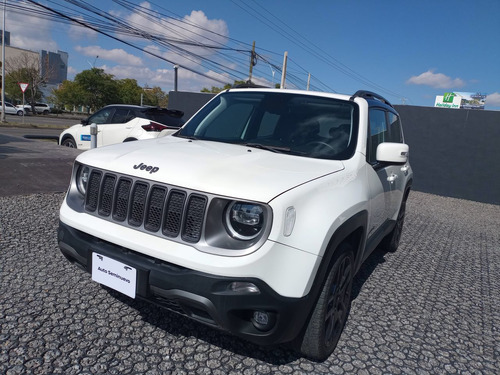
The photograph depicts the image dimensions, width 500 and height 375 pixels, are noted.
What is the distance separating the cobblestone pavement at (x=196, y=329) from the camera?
234 cm

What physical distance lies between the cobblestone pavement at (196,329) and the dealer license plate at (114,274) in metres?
0.47

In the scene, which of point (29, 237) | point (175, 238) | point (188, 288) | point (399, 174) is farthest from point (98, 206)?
point (399, 174)

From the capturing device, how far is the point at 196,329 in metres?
2.73

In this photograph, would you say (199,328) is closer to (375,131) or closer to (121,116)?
(375,131)

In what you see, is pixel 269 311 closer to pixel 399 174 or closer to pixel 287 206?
pixel 287 206

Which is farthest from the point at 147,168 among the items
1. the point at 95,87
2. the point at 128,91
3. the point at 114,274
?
the point at 128,91

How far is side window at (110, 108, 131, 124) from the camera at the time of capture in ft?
31.1

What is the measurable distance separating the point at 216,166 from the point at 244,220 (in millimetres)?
429

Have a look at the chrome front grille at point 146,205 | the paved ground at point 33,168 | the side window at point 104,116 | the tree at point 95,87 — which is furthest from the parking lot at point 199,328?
the tree at point 95,87

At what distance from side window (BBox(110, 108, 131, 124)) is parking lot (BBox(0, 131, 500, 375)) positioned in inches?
202

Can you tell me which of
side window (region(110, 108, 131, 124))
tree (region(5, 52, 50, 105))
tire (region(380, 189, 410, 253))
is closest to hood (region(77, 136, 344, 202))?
tire (region(380, 189, 410, 253))

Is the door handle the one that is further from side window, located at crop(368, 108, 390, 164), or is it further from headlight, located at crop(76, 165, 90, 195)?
headlight, located at crop(76, 165, 90, 195)


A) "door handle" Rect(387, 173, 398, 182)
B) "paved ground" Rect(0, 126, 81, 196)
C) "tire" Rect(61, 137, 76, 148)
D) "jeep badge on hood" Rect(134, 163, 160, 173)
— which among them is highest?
"jeep badge on hood" Rect(134, 163, 160, 173)

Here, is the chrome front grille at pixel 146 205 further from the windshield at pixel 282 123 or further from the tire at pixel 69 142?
the tire at pixel 69 142
